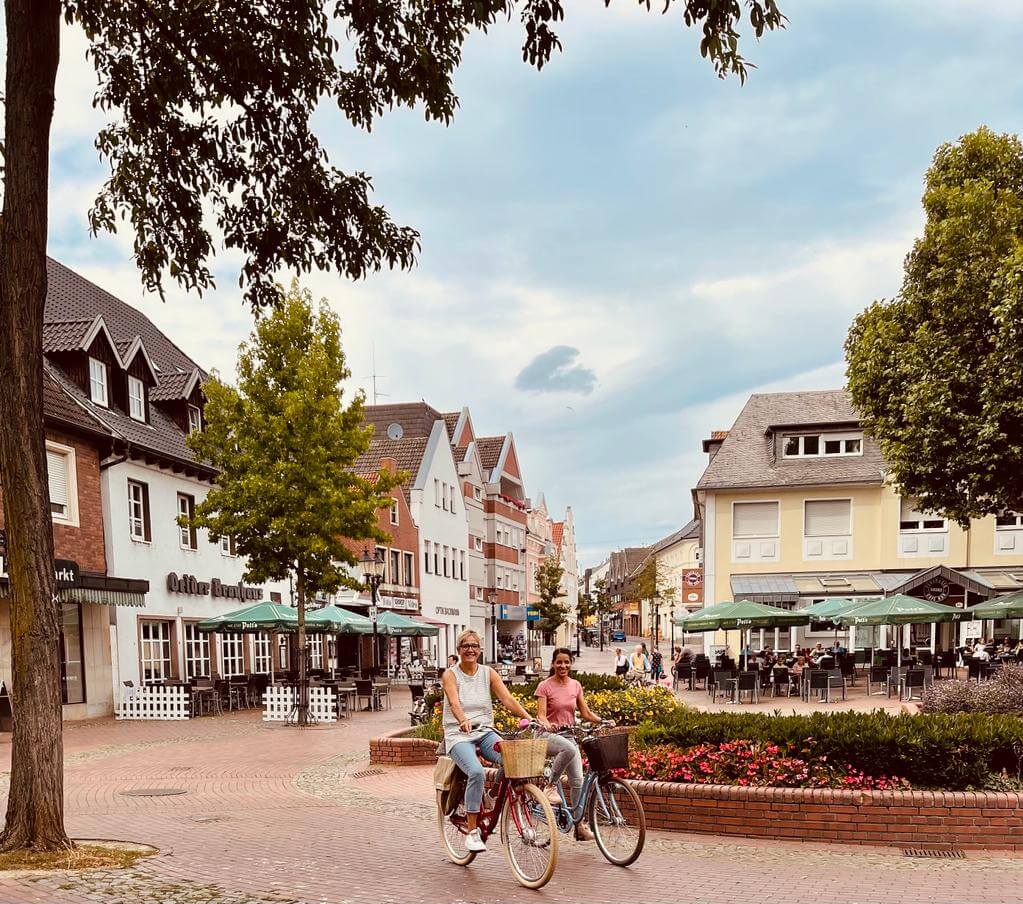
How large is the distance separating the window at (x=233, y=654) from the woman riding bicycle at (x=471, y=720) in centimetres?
2527

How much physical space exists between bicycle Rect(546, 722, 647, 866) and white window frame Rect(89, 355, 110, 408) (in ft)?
68.6

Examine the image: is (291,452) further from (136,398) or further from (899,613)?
(899,613)

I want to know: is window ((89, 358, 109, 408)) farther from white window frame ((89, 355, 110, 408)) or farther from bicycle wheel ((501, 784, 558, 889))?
bicycle wheel ((501, 784, 558, 889))

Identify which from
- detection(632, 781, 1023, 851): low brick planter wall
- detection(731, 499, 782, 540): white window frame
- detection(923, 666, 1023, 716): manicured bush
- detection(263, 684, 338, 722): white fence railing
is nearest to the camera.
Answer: detection(632, 781, 1023, 851): low brick planter wall

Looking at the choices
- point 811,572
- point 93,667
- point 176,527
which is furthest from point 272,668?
point 811,572

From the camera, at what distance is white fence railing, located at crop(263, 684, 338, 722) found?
2255 centimetres

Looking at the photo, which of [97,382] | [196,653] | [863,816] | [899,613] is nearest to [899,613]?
[899,613]

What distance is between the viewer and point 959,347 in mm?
20375

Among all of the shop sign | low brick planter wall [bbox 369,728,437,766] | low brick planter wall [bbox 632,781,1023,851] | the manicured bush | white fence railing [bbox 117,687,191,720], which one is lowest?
white fence railing [bbox 117,687,191,720]

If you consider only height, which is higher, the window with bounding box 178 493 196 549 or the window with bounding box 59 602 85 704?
the window with bounding box 178 493 196 549

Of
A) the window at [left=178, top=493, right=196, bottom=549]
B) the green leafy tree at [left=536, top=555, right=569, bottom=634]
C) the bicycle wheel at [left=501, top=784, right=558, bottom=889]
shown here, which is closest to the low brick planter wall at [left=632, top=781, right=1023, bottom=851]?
the bicycle wheel at [left=501, top=784, right=558, bottom=889]

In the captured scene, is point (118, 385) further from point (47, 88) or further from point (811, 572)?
point (811, 572)

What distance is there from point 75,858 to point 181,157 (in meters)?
6.20

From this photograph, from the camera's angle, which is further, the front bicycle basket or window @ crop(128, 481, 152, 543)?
window @ crop(128, 481, 152, 543)
